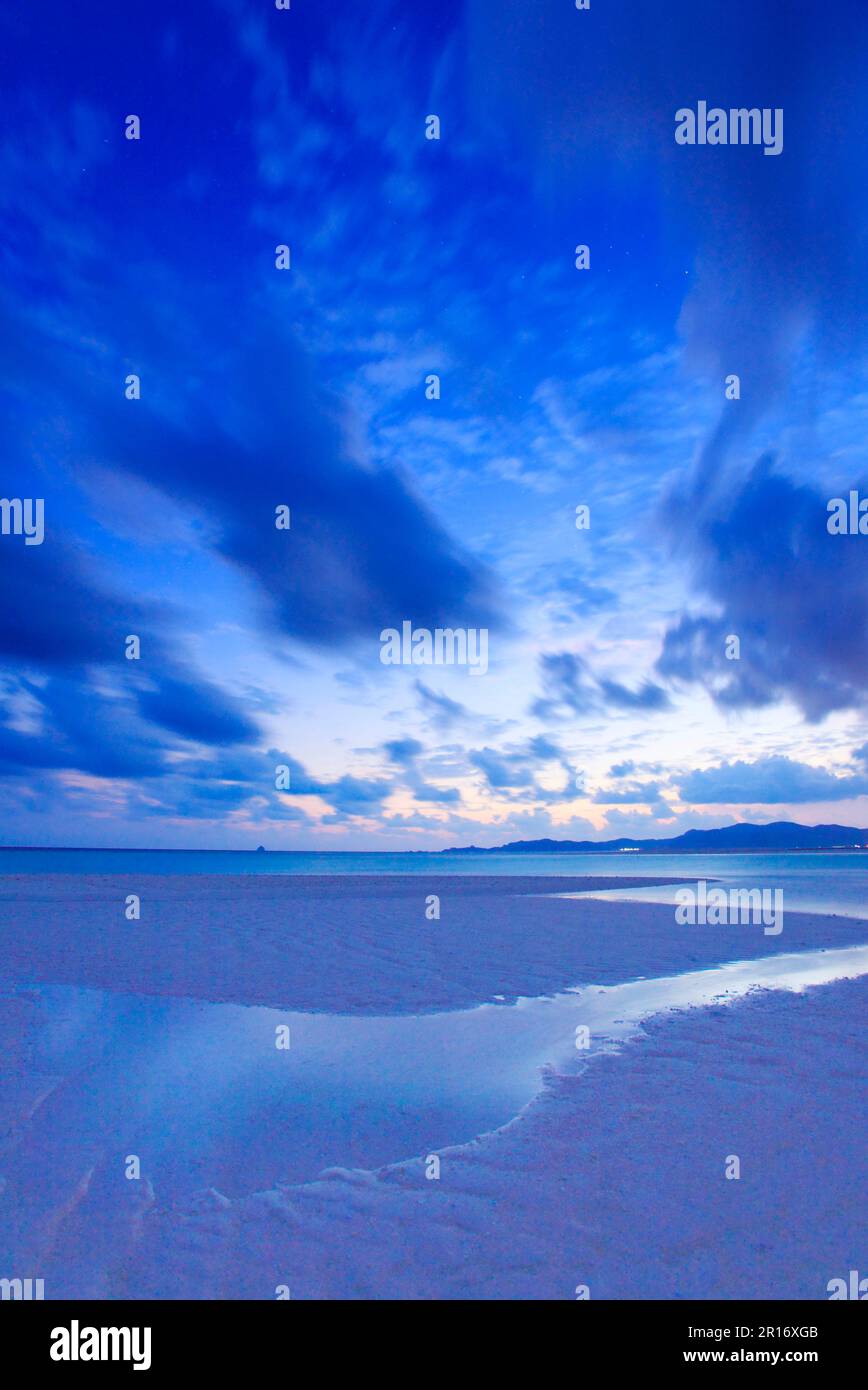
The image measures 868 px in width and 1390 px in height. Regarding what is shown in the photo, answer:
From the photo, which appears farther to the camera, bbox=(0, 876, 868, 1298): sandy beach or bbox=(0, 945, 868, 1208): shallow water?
bbox=(0, 945, 868, 1208): shallow water

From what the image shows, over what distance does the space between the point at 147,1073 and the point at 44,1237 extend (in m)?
3.92

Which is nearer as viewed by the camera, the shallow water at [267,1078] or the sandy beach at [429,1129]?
the sandy beach at [429,1129]

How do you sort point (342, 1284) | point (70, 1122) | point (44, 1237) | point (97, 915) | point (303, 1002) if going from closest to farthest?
point (342, 1284) → point (44, 1237) → point (70, 1122) → point (303, 1002) → point (97, 915)

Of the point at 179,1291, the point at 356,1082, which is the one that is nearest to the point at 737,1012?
the point at 356,1082

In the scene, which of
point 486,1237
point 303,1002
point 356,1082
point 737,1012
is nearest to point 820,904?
point 737,1012

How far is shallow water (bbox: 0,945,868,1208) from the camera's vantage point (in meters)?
6.77

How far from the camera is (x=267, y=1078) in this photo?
9.02 meters

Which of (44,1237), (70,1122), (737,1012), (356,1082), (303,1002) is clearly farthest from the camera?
(303,1002)

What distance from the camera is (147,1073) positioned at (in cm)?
917

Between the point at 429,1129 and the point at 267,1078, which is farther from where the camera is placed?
the point at 267,1078

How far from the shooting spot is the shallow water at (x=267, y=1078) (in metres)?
6.77
